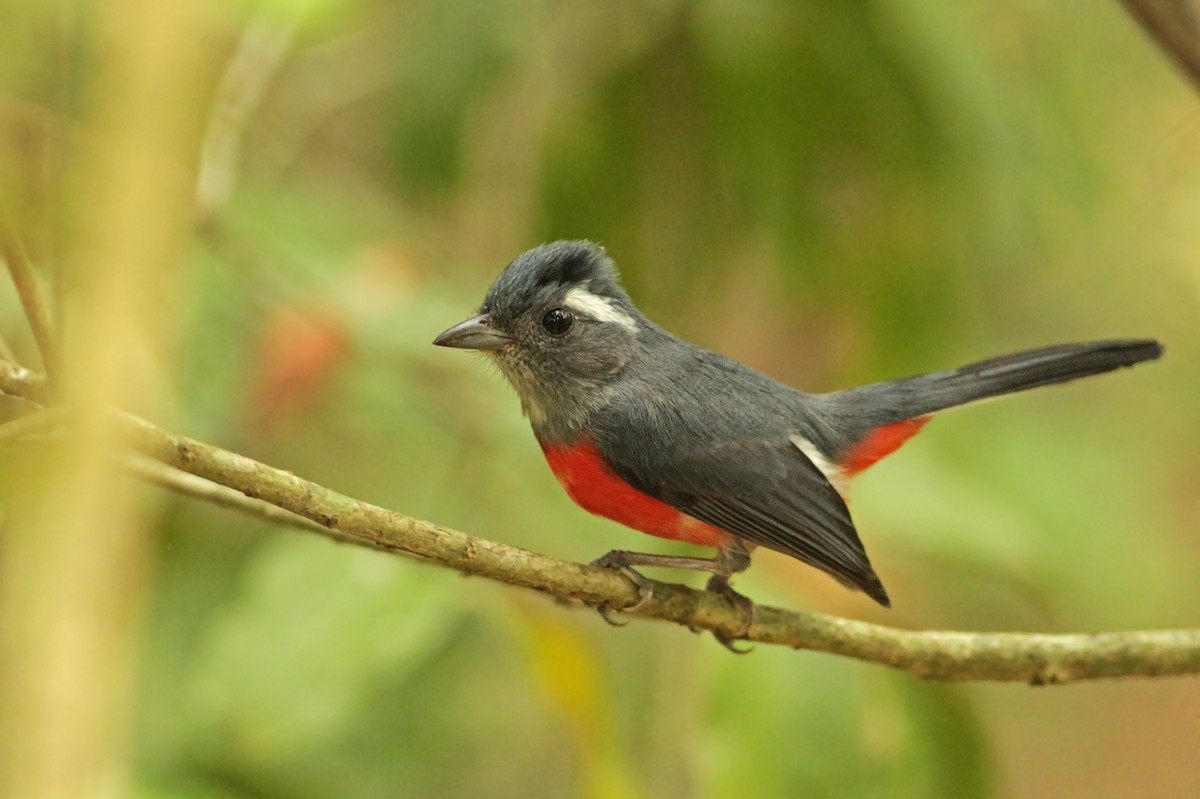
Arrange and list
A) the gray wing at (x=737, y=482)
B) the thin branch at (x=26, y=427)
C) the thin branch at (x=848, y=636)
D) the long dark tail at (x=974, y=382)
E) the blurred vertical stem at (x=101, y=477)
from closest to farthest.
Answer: the blurred vertical stem at (x=101, y=477) → the thin branch at (x=26, y=427) → the thin branch at (x=848, y=636) → the gray wing at (x=737, y=482) → the long dark tail at (x=974, y=382)

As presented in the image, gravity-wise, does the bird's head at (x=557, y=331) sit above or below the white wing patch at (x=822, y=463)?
above

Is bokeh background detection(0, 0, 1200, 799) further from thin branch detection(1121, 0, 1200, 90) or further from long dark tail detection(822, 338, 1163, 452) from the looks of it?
thin branch detection(1121, 0, 1200, 90)

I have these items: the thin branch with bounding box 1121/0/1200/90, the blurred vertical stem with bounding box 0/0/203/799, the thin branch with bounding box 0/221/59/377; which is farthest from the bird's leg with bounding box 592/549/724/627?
the blurred vertical stem with bounding box 0/0/203/799

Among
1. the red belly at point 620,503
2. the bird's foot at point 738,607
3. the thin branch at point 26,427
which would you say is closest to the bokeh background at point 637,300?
the bird's foot at point 738,607

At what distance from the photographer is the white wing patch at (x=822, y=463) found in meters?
3.33

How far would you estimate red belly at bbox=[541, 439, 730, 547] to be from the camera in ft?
9.98

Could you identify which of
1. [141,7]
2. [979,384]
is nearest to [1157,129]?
[979,384]

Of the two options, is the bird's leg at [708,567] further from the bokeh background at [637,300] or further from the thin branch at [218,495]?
the thin branch at [218,495]

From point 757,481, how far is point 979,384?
775 mm

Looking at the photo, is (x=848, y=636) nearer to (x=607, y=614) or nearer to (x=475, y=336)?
(x=607, y=614)

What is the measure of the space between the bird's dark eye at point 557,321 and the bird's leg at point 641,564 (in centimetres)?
62

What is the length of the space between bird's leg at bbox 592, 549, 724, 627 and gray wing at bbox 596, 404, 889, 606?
106 mm

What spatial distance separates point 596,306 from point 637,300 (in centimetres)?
47

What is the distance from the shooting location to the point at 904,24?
3.18m
